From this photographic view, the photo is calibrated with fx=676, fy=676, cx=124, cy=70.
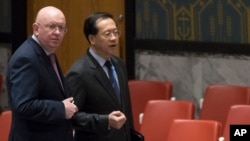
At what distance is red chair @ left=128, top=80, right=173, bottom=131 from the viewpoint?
5215 mm

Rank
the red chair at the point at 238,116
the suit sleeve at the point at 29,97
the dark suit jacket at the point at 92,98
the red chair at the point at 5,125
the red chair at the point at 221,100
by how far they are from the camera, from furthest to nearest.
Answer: the red chair at the point at 221,100
the red chair at the point at 5,125
the red chair at the point at 238,116
the dark suit jacket at the point at 92,98
the suit sleeve at the point at 29,97

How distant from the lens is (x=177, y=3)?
565 centimetres

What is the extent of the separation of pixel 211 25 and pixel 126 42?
2.71ft

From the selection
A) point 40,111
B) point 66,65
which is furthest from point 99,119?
point 66,65

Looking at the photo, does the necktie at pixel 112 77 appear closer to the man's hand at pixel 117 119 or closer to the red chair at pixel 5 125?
the man's hand at pixel 117 119

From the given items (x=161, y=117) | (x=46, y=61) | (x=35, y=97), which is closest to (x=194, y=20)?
(x=161, y=117)

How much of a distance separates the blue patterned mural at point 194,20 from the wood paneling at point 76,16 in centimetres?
28

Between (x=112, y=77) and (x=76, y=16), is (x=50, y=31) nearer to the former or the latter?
(x=112, y=77)

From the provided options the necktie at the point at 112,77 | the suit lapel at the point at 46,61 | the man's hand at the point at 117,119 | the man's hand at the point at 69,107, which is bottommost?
the man's hand at the point at 117,119

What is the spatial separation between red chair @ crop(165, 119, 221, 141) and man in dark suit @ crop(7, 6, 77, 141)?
3.07ft

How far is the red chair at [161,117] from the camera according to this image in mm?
4402

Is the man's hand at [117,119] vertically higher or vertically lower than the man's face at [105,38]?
lower

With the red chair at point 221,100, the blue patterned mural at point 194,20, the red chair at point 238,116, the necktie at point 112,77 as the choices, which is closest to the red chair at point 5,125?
the necktie at point 112,77

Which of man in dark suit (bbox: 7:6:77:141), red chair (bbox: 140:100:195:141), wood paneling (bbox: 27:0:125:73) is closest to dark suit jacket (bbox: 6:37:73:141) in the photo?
man in dark suit (bbox: 7:6:77:141)
